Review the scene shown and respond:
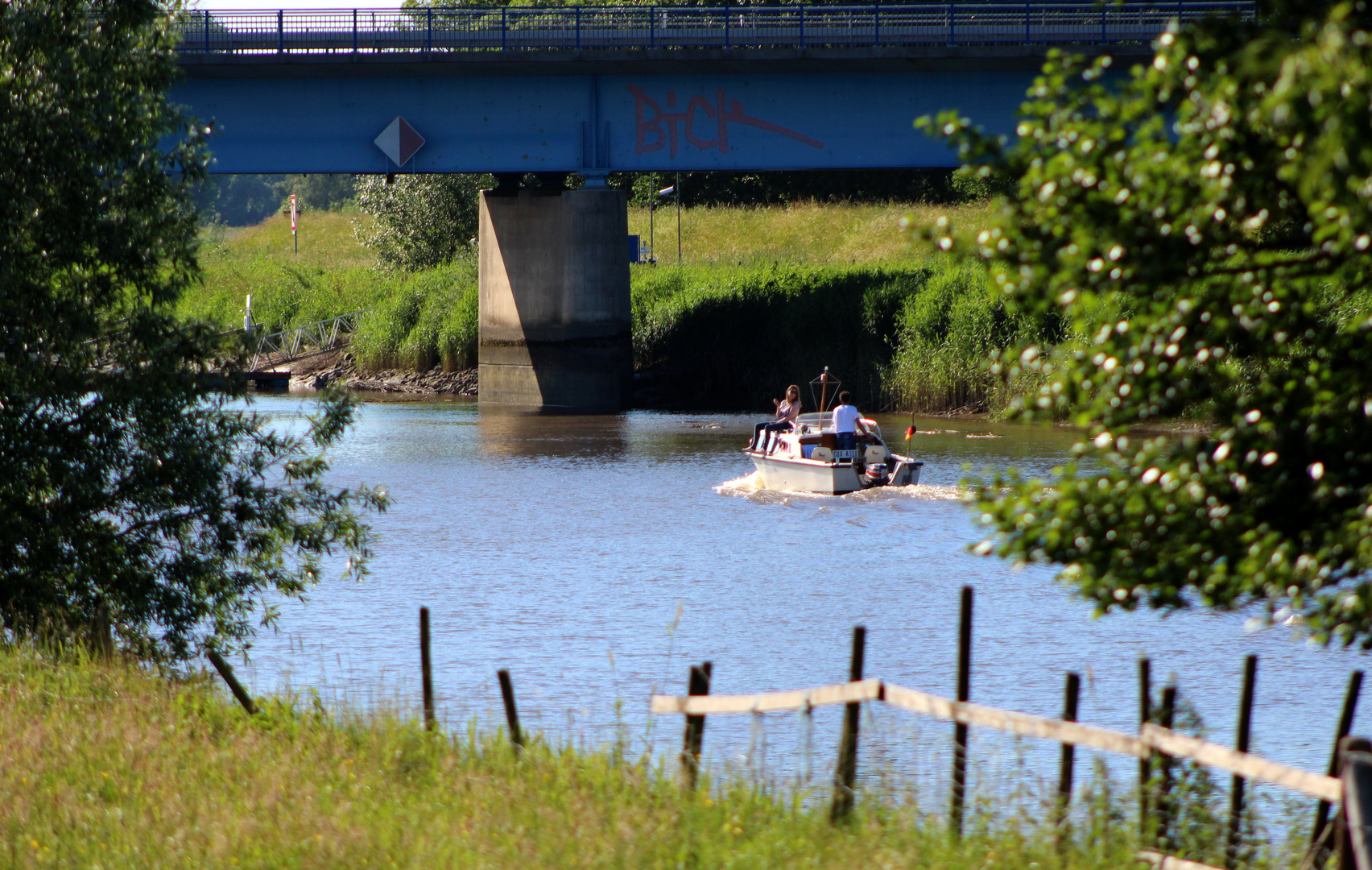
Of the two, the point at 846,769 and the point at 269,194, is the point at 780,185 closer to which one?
the point at 846,769

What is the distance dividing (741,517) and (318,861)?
19653mm

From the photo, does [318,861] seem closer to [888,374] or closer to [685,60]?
[685,60]

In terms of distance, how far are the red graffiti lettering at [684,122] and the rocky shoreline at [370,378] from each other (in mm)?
14995

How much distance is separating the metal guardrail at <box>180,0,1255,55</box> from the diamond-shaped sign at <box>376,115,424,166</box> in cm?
202

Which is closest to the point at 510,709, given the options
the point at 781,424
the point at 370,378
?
the point at 781,424

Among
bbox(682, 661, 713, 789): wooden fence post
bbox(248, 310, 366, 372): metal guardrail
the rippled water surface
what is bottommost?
the rippled water surface

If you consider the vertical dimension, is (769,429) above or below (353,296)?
below

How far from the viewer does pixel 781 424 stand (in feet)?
100

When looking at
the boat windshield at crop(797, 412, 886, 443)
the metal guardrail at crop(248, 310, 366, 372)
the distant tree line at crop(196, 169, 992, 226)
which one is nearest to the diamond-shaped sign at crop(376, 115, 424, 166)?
the boat windshield at crop(797, 412, 886, 443)

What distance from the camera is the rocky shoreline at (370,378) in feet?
176

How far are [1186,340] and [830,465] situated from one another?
887 inches

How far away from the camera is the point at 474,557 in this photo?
2227cm

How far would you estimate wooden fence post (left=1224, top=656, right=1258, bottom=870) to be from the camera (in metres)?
7.66

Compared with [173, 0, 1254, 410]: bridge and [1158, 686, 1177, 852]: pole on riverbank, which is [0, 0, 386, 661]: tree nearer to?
[1158, 686, 1177, 852]: pole on riverbank
